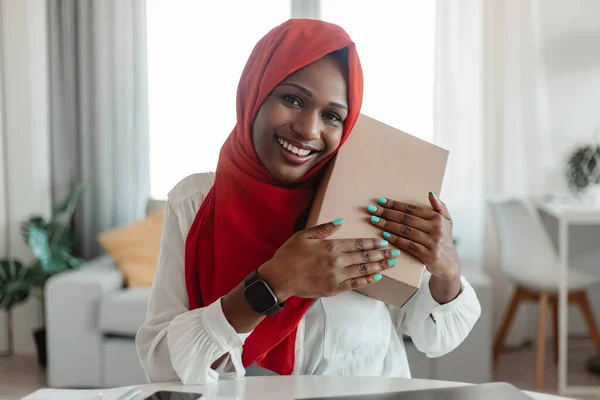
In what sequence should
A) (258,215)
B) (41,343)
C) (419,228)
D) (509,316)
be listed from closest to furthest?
(419,228), (258,215), (509,316), (41,343)

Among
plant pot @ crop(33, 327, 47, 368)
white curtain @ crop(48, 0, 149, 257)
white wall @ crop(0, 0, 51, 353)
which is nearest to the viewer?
plant pot @ crop(33, 327, 47, 368)

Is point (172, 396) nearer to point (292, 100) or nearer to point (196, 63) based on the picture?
point (292, 100)

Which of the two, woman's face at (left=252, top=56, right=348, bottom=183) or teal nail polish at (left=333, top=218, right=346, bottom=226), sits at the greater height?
woman's face at (left=252, top=56, right=348, bottom=183)

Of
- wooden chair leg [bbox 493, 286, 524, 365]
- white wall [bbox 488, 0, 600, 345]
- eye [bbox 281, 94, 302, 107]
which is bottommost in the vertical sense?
wooden chair leg [bbox 493, 286, 524, 365]

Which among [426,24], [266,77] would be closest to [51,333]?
[266,77]

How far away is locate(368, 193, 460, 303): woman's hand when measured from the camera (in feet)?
3.22

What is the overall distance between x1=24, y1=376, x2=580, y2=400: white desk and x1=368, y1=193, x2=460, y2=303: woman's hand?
0.63 ft

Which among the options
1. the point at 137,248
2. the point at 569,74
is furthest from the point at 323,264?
the point at 569,74

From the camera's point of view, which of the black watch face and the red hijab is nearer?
the black watch face

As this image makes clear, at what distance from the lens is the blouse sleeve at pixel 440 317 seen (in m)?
1.15

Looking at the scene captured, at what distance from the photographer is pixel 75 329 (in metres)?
2.71

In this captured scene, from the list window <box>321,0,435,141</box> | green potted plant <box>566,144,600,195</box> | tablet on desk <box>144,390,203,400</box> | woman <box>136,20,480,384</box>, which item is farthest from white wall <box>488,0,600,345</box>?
tablet on desk <box>144,390,203,400</box>

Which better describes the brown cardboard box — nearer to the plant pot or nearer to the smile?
the smile

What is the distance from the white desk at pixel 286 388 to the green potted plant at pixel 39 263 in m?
2.20
